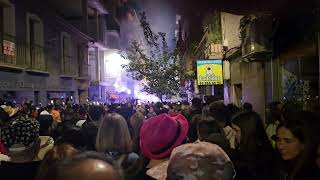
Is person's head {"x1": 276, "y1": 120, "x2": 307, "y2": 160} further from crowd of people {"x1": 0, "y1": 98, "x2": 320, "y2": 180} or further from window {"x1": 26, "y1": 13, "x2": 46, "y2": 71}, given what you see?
window {"x1": 26, "y1": 13, "x2": 46, "y2": 71}

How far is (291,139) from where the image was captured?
4008 mm

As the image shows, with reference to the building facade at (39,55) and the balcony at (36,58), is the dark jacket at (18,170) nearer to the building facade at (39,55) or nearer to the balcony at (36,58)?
the building facade at (39,55)

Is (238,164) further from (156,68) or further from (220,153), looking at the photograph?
(156,68)

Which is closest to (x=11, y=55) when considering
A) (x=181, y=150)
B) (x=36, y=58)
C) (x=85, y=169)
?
(x=36, y=58)

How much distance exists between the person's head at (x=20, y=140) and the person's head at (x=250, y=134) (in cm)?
204

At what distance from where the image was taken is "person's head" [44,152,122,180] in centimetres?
186

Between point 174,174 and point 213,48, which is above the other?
point 213,48

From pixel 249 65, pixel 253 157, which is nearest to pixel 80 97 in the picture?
pixel 249 65

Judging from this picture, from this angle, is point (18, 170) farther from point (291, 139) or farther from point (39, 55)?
point (39, 55)

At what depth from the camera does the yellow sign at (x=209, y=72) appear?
21031 mm

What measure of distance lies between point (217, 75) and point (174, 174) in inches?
738

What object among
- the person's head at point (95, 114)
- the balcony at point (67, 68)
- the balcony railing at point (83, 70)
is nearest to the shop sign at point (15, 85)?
the balcony at point (67, 68)

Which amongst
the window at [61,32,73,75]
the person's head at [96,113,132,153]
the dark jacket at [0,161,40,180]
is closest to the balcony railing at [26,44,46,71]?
the window at [61,32,73,75]

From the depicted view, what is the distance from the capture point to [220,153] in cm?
271
